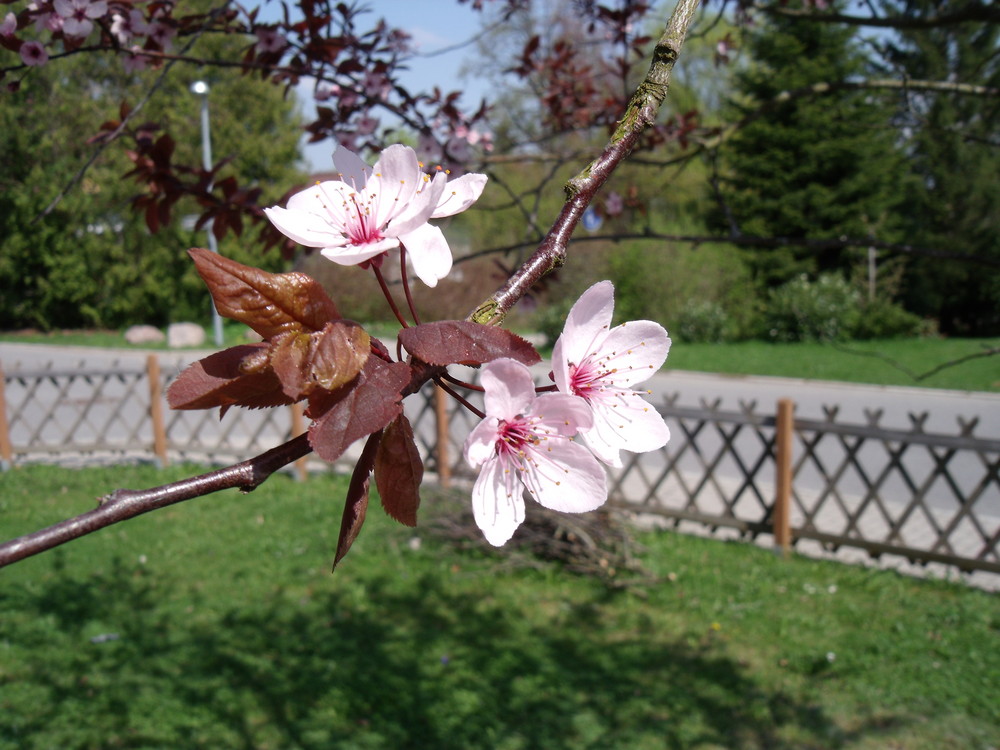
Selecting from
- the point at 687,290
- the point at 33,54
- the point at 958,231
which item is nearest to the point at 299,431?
the point at 33,54

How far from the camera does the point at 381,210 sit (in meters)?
0.80

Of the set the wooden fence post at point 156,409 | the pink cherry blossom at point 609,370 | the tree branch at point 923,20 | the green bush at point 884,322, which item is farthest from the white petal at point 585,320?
the green bush at point 884,322

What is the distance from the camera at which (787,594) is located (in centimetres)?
471

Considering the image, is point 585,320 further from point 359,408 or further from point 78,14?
point 78,14

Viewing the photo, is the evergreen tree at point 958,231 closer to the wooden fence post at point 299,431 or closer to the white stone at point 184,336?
the wooden fence post at point 299,431

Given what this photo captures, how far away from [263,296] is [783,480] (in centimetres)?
523

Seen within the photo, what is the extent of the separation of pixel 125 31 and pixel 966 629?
487 centimetres

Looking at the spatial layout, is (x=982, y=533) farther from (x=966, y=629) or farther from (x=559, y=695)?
(x=559, y=695)

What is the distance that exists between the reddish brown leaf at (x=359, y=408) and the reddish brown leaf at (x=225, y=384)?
4 centimetres

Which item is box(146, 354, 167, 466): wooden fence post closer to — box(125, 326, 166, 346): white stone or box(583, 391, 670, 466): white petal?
box(583, 391, 670, 466): white petal

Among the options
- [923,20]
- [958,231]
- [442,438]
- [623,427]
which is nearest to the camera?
[623,427]

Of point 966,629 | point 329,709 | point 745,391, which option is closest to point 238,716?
point 329,709

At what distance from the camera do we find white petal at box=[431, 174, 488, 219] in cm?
76

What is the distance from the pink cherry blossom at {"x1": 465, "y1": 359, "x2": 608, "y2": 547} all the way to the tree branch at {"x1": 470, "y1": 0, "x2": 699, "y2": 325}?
10cm
